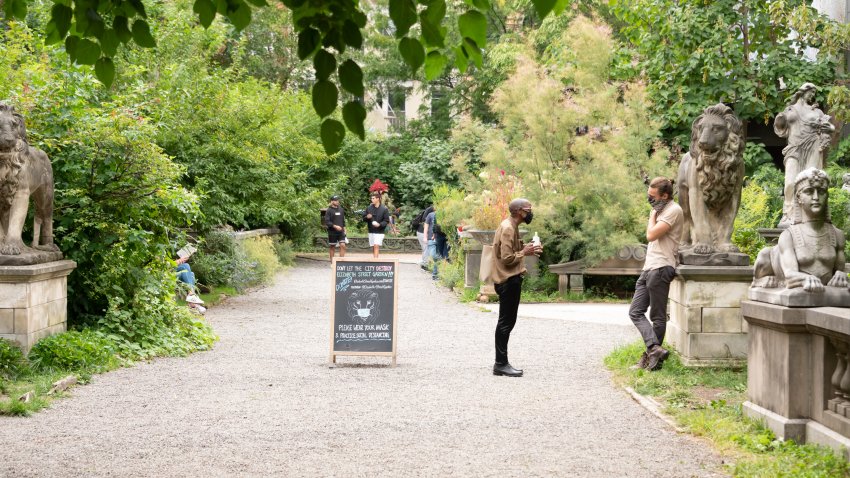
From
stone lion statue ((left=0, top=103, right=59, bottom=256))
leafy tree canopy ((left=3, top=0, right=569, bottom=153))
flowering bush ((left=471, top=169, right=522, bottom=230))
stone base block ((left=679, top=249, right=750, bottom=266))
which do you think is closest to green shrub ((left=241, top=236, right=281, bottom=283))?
flowering bush ((left=471, top=169, right=522, bottom=230))

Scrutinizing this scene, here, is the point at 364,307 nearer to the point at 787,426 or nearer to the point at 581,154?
the point at 787,426

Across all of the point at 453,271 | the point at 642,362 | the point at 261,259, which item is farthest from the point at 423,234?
the point at 642,362

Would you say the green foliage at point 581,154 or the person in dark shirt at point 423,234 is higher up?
the green foliage at point 581,154

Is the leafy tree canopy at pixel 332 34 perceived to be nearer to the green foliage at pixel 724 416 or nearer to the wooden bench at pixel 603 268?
the green foliage at pixel 724 416

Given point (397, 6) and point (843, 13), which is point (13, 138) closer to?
point (397, 6)

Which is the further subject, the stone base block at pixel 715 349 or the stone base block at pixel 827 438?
the stone base block at pixel 715 349

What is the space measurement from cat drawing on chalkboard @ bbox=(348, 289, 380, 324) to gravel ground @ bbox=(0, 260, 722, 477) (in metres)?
0.53

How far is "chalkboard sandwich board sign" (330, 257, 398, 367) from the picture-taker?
11.9 metres

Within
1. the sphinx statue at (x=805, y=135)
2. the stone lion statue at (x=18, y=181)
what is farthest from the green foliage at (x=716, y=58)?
the stone lion statue at (x=18, y=181)

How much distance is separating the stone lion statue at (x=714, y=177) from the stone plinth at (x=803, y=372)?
332cm

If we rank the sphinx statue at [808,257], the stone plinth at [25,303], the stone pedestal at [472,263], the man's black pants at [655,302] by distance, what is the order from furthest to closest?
the stone pedestal at [472,263] < the man's black pants at [655,302] < the stone plinth at [25,303] < the sphinx statue at [808,257]

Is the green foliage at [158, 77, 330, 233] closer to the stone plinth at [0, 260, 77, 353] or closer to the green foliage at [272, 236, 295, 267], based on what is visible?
the stone plinth at [0, 260, 77, 353]

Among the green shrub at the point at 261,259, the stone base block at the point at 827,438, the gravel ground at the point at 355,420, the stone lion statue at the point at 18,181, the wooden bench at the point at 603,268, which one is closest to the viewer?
the stone base block at the point at 827,438

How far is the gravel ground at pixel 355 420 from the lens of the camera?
6855mm
